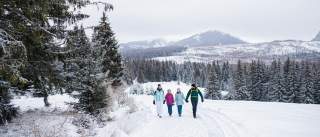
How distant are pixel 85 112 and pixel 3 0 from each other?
390 inches

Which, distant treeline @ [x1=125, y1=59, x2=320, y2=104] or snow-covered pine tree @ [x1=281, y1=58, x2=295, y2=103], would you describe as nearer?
distant treeline @ [x1=125, y1=59, x2=320, y2=104]

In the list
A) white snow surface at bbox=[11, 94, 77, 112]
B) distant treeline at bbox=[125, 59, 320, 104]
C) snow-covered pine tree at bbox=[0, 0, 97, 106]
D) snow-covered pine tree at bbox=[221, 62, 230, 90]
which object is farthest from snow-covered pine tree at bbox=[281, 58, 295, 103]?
snow-covered pine tree at bbox=[221, 62, 230, 90]

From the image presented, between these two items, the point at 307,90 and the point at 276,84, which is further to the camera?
the point at 276,84

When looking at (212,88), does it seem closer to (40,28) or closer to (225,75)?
(40,28)

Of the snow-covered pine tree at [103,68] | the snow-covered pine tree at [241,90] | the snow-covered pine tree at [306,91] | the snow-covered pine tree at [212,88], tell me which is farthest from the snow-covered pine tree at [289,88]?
the snow-covered pine tree at [103,68]

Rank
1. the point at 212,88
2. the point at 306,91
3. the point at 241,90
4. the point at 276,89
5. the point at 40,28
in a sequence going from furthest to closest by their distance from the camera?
1. the point at 212,88
2. the point at 241,90
3. the point at 276,89
4. the point at 306,91
5. the point at 40,28

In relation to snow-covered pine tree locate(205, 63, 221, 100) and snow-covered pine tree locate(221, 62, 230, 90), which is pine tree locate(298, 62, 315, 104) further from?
snow-covered pine tree locate(221, 62, 230, 90)

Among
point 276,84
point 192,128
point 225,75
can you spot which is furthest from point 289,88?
point 225,75

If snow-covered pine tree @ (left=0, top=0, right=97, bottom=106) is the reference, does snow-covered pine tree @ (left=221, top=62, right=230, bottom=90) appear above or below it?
below

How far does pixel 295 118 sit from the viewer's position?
55.1ft

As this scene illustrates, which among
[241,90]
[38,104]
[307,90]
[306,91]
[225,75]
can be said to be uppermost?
[38,104]

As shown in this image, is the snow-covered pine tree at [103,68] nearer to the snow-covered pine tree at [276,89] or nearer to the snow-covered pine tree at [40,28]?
the snow-covered pine tree at [40,28]

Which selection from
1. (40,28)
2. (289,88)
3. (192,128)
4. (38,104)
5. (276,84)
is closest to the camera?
(40,28)

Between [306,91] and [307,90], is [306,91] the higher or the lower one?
the lower one
